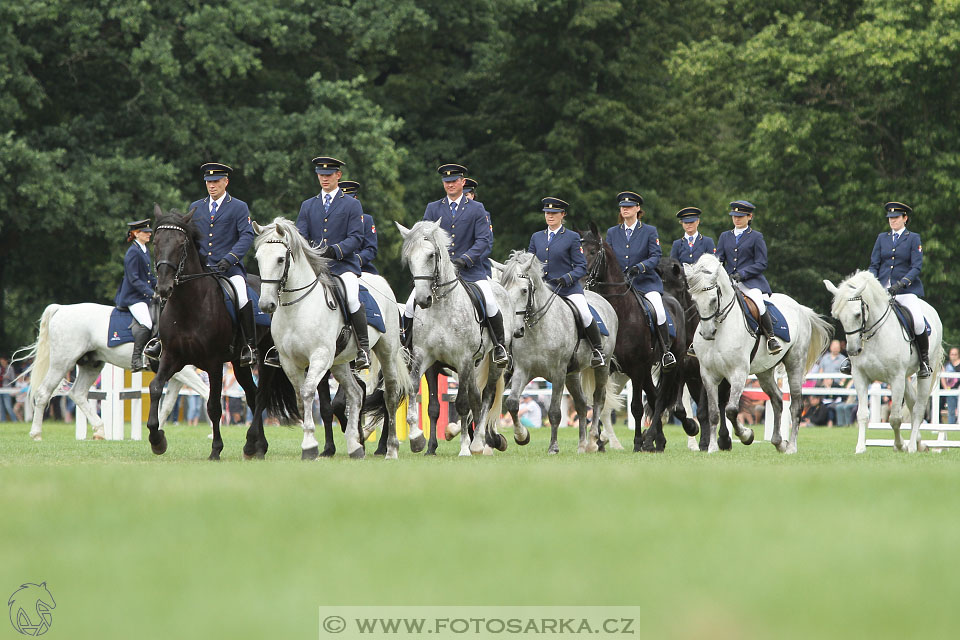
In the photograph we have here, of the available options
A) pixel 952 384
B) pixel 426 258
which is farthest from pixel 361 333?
pixel 952 384

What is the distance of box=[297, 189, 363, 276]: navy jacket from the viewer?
52.2 ft

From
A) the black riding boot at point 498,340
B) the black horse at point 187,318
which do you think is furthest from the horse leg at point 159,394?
the black riding boot at point 498,340

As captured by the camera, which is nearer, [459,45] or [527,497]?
[527,497]

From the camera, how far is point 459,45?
41750mm

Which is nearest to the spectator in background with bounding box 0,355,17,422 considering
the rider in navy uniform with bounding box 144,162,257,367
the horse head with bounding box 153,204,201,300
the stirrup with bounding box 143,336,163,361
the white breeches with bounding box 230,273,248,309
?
the rider in navy uniform with bounding box 144,162,257,367

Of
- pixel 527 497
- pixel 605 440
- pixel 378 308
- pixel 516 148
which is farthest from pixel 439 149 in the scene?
pixel 527 497

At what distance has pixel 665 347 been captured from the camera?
18938 mm

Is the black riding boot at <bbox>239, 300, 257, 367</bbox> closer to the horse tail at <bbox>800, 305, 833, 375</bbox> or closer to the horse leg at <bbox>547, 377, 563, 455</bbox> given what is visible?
the horse leg at <bbox>547, 377, 563, 455</bbox>

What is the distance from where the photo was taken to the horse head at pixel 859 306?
61.7ft

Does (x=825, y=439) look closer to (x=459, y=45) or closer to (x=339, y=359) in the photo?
(x=339, y=359)

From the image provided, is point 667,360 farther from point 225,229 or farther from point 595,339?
point 225,229

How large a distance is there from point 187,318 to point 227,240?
1.38m

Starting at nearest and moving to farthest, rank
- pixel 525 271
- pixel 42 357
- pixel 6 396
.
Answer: pixel 525 271
pixel 42 357
pixel 6 396

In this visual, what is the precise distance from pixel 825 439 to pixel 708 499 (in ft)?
49.9
